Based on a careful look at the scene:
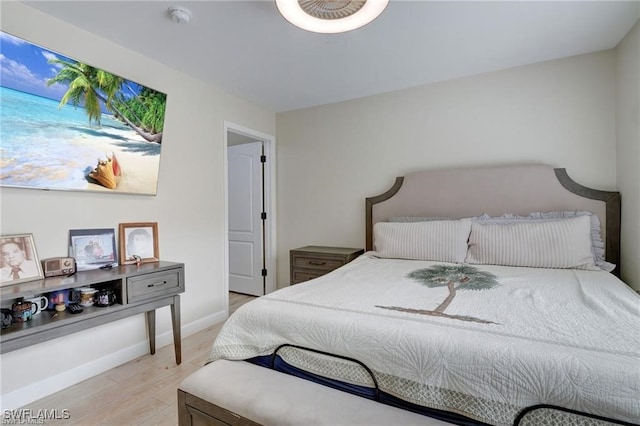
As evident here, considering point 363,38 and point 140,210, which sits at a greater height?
point 363,38

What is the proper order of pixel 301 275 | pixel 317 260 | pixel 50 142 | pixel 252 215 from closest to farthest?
1. pixel 50 142
2. pixel 317 260
3. pixel 301 275
4. pixel 252 215

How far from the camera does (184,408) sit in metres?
1.32

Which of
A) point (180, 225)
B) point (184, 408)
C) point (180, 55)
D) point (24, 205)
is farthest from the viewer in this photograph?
point (180, 225)

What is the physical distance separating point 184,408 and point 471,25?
9.05ft

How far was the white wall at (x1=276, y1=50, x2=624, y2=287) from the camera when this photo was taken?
8.49 ft

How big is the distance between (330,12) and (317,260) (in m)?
2.21

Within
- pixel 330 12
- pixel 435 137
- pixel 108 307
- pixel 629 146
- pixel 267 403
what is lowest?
pixel 267 403

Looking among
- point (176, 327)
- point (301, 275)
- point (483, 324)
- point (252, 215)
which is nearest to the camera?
point (483, 324)

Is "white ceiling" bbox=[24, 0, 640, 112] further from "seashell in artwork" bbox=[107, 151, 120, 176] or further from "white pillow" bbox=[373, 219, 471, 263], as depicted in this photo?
"white pillow" bbox=[373, 219, 471, 263]

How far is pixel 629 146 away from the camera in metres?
2.26

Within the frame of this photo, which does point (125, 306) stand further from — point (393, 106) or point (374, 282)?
point (393, 106)

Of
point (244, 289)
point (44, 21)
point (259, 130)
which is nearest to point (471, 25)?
point (259, 130)

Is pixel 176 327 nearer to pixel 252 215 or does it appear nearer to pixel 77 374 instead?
pixel 77 374

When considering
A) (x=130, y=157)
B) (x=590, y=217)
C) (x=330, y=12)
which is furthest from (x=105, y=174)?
(x=590, y=217)
